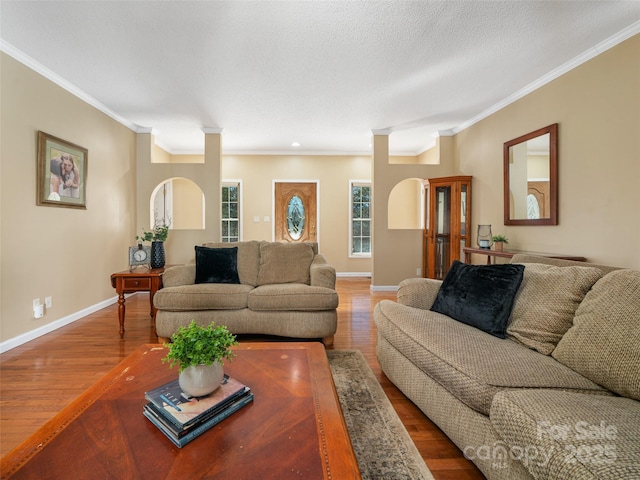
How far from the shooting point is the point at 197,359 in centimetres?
103

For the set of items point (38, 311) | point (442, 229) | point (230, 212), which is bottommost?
point (38, 311)

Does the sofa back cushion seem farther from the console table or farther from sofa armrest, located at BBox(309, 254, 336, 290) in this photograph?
the console table

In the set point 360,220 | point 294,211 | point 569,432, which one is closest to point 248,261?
point 569,432

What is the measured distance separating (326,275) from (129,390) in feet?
5.97

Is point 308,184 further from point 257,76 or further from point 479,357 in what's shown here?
point 479,357

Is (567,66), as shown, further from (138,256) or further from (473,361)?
(138,256)

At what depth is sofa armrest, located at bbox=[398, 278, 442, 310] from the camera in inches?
84.9

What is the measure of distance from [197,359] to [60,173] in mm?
3306

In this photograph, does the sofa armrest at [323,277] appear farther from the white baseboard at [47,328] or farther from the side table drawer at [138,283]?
the white baseboard at [47,328]

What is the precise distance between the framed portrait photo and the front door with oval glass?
3.36m

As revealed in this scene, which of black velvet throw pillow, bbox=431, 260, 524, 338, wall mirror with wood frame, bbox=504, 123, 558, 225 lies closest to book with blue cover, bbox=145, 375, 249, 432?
black velvet throw pillow, bbox=431, 260, 524, 338

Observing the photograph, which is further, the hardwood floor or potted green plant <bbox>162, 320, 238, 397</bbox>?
the hardwood floor

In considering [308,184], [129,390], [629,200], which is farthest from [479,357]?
[308,184]

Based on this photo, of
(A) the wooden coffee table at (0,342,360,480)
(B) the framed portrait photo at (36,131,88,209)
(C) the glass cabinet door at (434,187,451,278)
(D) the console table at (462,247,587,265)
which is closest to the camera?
(A) the wooden coffee table at (0,342,360,480)
